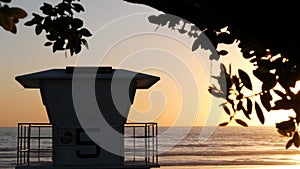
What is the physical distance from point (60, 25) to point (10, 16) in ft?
4.58

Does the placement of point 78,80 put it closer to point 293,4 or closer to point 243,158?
point 293,4

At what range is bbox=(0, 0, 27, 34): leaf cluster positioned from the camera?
5.22ft

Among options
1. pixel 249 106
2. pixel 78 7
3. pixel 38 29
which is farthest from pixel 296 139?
pixel 38 29

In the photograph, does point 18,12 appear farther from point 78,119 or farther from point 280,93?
point 78,119

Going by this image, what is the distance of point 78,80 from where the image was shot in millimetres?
15164

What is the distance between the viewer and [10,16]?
5.28ft

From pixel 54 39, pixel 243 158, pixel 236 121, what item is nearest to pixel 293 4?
pixel 236 121

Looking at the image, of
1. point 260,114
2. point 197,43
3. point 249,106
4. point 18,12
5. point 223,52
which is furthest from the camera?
point 223,52

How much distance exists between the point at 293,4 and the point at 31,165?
13.8 metres

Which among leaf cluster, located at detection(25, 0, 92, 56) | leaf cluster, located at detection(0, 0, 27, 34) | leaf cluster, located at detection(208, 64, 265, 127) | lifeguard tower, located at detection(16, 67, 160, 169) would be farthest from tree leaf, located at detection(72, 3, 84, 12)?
lifeguard tower, located at detection(16, 67, 160, 169)

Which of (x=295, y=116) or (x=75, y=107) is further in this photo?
(x=75, y=107)

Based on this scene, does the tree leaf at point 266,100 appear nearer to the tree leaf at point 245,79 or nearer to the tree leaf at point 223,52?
the tree leaf at point 245,79

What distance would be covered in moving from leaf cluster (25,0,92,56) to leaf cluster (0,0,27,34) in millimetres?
1256

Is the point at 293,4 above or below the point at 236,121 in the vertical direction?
above
